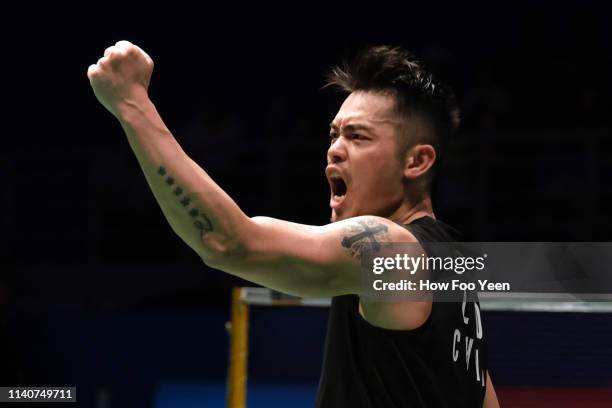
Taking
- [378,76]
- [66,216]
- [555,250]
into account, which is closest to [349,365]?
[378,76]

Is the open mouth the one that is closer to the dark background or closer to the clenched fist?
the clenched fist

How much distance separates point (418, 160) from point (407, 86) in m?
0.16

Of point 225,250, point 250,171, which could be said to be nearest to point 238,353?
point 225,250

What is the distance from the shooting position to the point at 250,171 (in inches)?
246

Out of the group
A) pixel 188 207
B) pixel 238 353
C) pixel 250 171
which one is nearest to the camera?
pixel 188 207

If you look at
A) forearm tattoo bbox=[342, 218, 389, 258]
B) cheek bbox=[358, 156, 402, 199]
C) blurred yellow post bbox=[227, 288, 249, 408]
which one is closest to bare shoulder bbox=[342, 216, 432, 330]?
forearm tattoo bbox=[342, 218, 389, 258]

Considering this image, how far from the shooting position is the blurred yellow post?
10.6 feet

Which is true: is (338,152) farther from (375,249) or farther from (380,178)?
(375,249)

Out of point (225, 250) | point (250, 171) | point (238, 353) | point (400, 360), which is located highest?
point (250, 171)

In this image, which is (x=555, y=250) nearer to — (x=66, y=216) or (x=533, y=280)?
(x=533, y=280)

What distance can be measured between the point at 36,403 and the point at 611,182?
3727mm

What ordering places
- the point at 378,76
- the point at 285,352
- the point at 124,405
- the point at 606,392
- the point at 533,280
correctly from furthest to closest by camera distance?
the point at 124,405
the point at 285,352
the point at 533,280
the point at 606,392
the point at 378,76

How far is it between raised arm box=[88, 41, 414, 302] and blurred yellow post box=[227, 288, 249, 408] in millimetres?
1621

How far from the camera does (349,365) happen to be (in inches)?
72.8
